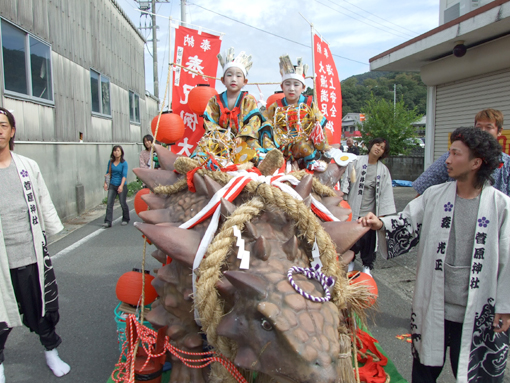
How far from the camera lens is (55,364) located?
9.81 feet

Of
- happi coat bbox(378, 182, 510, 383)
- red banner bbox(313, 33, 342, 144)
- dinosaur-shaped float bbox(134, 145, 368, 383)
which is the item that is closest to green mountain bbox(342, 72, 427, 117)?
red banner bbox(313, 33, 342, 144)

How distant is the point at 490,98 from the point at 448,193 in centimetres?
692

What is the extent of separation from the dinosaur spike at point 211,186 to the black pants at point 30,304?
163 cm

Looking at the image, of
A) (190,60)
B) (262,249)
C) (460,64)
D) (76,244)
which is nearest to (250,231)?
(262,249)

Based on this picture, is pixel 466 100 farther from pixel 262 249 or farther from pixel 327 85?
pixel 262 249

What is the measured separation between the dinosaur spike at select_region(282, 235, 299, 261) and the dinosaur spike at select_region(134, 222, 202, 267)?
0.51 meters

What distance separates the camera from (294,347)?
1461mm

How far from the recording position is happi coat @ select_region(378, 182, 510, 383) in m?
2.09

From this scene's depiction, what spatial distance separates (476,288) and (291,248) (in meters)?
1.21

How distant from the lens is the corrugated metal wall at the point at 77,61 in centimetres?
736

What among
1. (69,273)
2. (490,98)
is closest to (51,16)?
(69,273)

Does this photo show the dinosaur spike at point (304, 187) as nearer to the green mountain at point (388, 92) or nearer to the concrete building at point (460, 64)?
the concrete building at point (460, 64)

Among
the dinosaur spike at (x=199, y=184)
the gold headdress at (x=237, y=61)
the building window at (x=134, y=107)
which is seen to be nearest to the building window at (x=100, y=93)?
the building window at (x=134, y=107)

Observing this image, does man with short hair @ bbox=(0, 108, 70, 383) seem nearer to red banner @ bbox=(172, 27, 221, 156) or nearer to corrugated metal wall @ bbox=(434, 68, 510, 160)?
red banner @ bbox=(172, 27, 221, 156)
